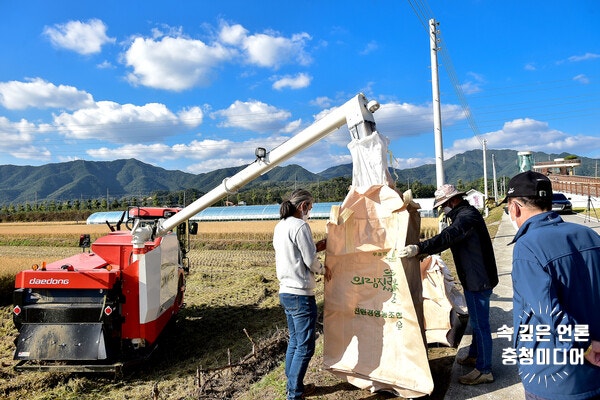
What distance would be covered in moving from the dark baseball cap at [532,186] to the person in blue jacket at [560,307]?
6.7 inches

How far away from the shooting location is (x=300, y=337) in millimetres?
3301

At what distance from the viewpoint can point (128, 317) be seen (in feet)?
16.1

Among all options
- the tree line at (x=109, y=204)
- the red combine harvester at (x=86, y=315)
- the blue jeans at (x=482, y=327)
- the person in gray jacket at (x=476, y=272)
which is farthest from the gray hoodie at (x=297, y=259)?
the tree line at (x=109, y=204)

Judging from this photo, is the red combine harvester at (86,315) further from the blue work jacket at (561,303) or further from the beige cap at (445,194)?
the blue work jacket at (561,303)

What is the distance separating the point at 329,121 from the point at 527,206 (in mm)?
2384

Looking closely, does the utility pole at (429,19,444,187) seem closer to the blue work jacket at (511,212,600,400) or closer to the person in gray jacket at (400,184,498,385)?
the person in gray jacket at (400,184,498,385)

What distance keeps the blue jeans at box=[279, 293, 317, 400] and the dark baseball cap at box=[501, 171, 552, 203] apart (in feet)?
6.29

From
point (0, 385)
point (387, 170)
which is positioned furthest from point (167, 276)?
point (387, 170)

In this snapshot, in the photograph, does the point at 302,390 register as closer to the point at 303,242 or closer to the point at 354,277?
the point at 354,277

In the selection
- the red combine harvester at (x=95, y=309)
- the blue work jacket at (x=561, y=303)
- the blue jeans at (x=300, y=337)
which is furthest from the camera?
the red combine harvester at (x=95, y=309)

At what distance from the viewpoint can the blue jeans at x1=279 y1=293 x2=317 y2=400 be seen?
10.7 feet

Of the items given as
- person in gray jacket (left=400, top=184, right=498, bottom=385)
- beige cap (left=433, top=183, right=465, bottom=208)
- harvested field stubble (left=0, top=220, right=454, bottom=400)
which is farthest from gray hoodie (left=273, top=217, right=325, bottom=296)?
beige cap (left=433, top=183, right=465, bottom=208)

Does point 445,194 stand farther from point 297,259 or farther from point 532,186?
point 532,186

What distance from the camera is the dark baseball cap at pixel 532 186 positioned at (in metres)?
1.95
